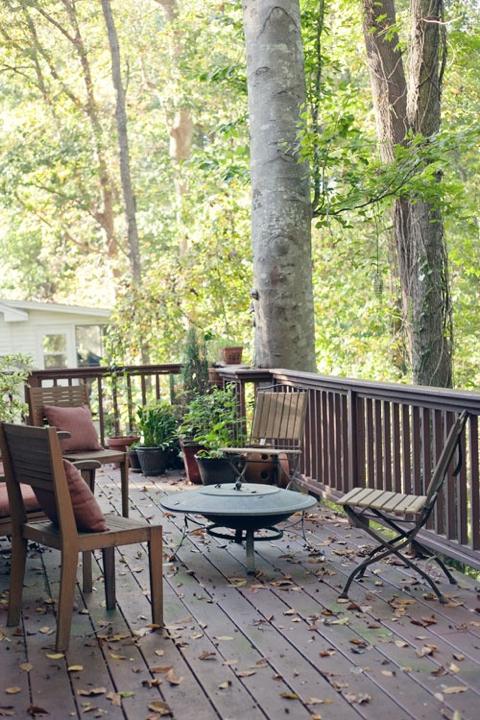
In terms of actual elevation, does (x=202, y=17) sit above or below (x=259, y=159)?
above

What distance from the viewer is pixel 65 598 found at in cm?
363

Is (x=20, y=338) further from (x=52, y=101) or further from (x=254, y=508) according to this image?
(x=254, y=508)

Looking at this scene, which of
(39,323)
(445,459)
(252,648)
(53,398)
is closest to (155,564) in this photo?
(252,648)

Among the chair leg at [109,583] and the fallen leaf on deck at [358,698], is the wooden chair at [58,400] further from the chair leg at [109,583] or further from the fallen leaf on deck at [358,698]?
the fallen leaf on deck at [358,698]

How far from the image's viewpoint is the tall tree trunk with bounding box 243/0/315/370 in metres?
7.43

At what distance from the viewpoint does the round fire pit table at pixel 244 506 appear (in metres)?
4.75

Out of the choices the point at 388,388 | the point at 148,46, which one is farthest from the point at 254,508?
→ the point at 148,46

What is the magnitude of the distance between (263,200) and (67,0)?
12.8 m

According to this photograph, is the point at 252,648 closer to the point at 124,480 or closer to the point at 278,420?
the point at 124,480

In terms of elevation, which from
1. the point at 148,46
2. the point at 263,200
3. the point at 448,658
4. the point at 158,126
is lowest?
the point at 448,658

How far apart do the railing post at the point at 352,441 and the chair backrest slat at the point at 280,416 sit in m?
0.35

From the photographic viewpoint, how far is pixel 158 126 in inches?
847

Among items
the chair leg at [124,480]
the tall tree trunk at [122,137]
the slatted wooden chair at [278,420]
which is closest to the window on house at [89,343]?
the tall tree trunk at [122,137]

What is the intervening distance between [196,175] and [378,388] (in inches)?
463
